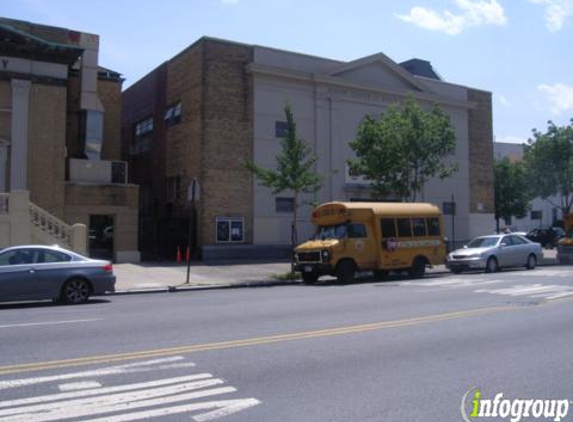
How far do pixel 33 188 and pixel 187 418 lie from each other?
2230 cm

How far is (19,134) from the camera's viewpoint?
997 inches

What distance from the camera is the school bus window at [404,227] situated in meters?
21.7

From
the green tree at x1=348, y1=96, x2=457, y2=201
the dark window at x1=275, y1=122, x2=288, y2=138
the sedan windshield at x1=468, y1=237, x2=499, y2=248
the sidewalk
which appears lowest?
the sidewalk

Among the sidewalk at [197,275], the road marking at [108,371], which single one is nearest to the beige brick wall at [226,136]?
the sidewalk at [197,275]

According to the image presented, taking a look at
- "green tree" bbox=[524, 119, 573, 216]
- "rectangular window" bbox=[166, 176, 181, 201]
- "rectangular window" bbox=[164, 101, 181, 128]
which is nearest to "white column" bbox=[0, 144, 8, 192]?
"rectangular window" bbox=[166, 176, 181, 201]

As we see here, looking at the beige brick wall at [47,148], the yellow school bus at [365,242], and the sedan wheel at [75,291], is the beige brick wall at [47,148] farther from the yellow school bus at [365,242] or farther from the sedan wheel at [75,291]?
the sedan wheel at [75,291]

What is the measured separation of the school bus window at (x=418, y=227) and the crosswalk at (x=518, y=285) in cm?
270

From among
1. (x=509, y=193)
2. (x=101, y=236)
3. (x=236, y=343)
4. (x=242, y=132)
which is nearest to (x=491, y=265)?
(x=242, y=132)

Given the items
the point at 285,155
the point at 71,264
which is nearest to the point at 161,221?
the point at 285,155

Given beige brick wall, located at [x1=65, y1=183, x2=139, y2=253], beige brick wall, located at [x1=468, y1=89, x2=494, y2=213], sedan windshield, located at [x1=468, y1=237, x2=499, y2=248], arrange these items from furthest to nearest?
beige brick wall, located at [x1=468, y1=89, x2=494, y2=213], beige brick wall, located at [x1=65, y1=183, x2=139, y2=253], sedan windshield, located at [x1=468, y1=237, x2=499, y2=248]

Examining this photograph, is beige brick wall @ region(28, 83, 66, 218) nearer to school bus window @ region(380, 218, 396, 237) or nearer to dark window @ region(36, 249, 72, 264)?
dark window @ region(36, 249, 72, 264)

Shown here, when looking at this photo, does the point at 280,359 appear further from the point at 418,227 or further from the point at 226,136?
the point at 226,136

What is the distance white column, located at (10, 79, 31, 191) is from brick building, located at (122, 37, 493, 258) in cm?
690

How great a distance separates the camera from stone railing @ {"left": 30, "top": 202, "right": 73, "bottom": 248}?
22344 mm
